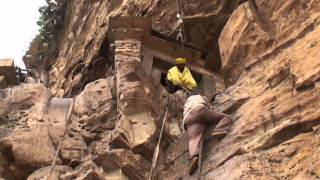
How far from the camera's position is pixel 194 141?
10.3m

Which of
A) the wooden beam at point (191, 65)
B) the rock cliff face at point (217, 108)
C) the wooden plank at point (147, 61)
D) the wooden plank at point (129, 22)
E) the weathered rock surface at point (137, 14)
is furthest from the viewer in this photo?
the weathered rock surface at point (137, 14)

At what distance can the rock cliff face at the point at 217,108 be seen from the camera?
8922 mm

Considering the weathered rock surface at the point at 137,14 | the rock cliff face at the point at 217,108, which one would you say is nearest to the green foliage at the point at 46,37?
the weathered rock surface at the point at 137,14

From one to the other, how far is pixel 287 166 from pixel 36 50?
592 inches

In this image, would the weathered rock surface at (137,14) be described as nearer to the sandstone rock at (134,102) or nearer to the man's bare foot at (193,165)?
the sandstone rock at (134,102)

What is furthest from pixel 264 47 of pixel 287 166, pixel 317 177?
pixel 317 177

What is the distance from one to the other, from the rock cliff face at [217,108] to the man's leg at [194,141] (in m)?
0.20

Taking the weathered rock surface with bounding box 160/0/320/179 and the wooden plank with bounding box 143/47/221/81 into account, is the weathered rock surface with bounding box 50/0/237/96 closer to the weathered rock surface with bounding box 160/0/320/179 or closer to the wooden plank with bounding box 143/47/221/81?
the wooden plank with bounding box 143/47/221/81

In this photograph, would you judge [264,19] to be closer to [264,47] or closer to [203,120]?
[264,47]

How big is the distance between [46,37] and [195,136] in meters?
12.9

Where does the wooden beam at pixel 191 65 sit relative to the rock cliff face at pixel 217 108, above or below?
above

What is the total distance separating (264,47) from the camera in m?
11.2

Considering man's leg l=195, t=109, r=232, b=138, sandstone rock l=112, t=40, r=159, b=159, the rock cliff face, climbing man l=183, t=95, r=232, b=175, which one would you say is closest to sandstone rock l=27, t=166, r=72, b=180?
the rock cliff face

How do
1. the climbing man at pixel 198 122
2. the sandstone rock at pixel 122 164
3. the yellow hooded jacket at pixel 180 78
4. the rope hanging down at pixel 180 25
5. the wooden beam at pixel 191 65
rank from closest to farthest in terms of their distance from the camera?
the climbing man at pixel 198 122 → the sandstone rock at pixel 122 164 → the yellow hooded jacket at pixel 180 78 → the wooden beam at pixel 191 65 → the rope hanging down at pixel 180 25
